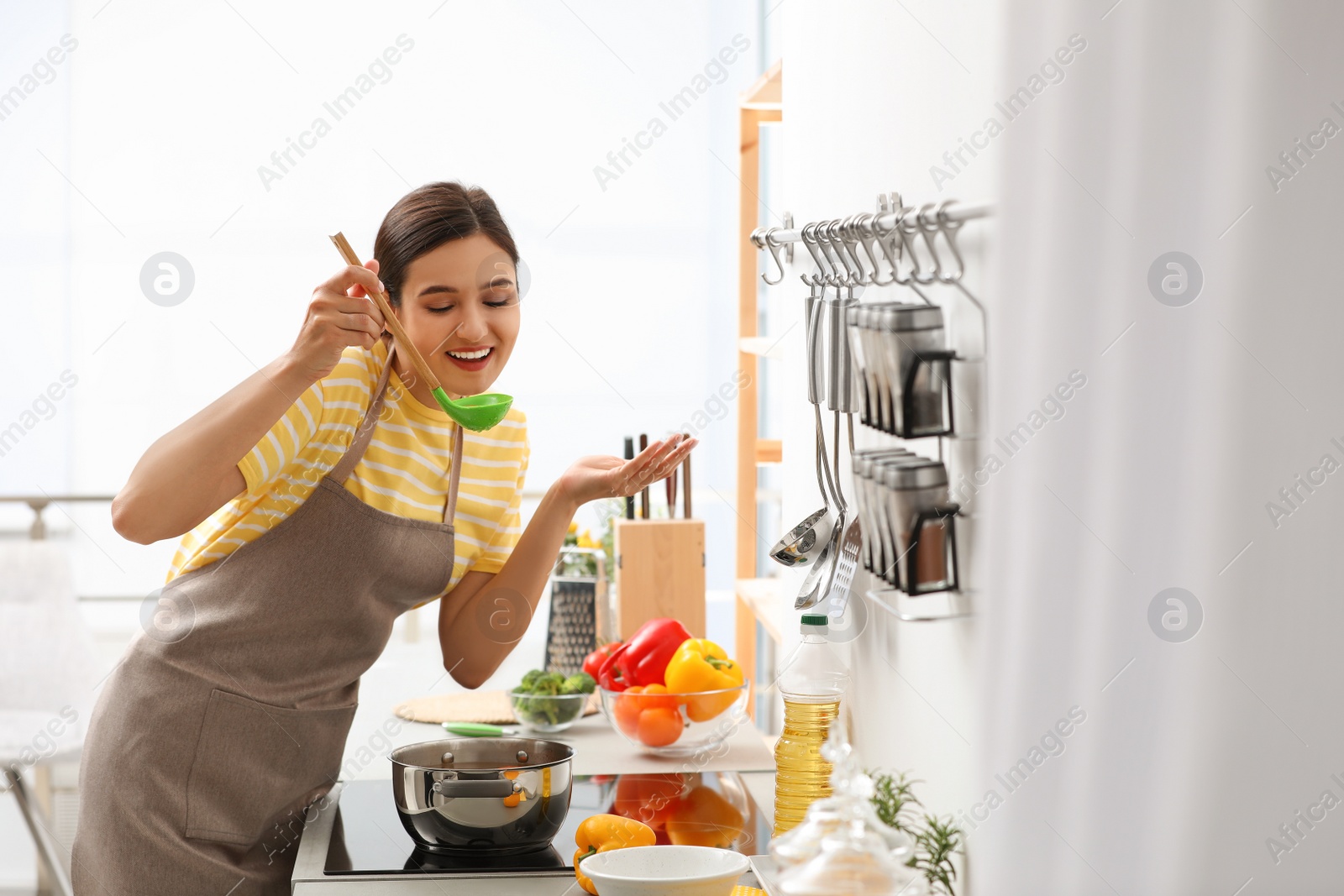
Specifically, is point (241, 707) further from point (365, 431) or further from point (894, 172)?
point (894, 172)

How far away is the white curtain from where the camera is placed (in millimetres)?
661

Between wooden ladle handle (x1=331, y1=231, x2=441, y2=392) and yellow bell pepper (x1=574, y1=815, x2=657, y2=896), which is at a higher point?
wooden ladle handle (x1=331, y1=231, x2=441, y2=392)

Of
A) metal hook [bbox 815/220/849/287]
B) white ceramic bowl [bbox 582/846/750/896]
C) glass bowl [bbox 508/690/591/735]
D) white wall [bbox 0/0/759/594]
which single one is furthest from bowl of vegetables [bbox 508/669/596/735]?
white wall [bbox 0/0/759/594]

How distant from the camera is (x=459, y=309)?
1.33 meters

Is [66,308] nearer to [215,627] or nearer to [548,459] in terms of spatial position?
[548,459]

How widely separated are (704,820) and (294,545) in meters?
0.56

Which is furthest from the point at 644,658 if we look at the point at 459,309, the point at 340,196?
the point at 340,196

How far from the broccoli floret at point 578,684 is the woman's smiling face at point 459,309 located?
1.73 feet

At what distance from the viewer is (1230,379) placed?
664 mm

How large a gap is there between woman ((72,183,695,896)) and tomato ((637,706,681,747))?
222 mm

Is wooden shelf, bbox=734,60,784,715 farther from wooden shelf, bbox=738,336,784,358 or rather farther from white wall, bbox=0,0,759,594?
white wall, bbox=0,0,759,594

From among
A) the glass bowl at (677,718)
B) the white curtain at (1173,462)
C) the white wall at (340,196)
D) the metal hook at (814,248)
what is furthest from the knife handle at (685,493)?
the white wall at (340,196)

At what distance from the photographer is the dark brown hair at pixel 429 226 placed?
132 cm

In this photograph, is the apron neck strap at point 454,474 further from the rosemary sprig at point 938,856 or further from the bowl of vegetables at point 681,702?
the rosemary sprig at point 938,856
